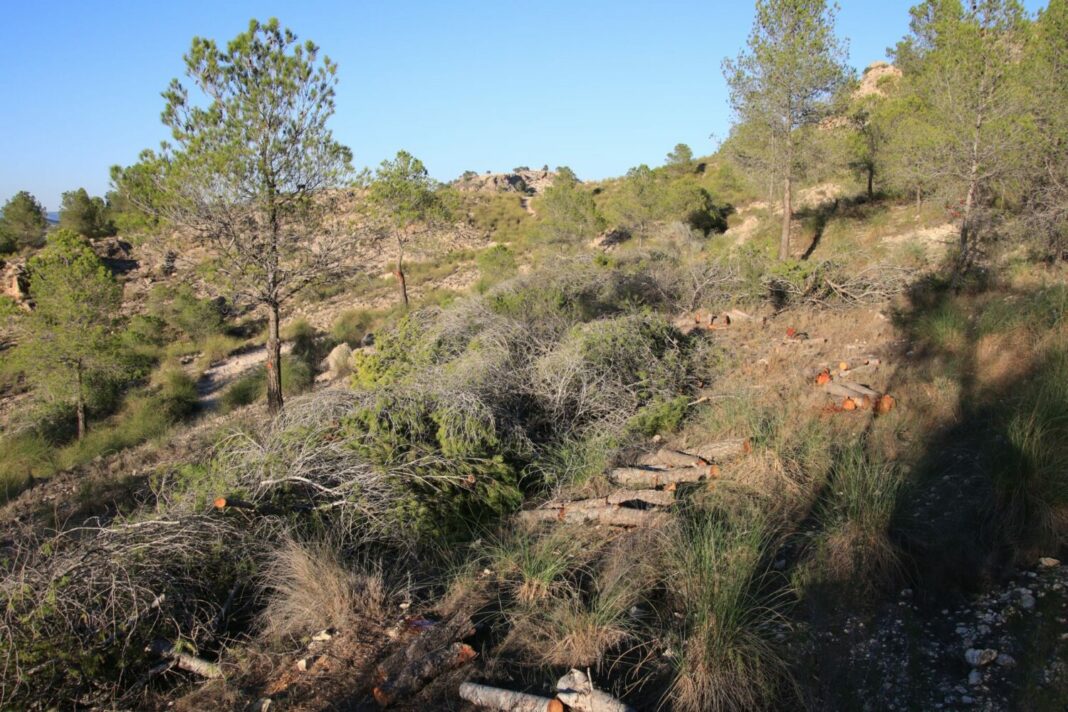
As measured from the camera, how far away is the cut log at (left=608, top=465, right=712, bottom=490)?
4992 mm

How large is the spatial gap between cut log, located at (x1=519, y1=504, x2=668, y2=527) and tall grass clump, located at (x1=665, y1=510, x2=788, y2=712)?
0.65m

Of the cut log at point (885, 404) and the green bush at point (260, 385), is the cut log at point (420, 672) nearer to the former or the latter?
the cut log at point (885, 404)

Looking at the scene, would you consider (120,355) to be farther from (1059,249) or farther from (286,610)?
(1059,249)

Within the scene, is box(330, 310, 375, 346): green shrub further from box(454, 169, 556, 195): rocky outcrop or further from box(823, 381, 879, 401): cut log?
box(454, 169, 556, 195): rocky outcrop

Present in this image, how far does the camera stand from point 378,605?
3.69 m

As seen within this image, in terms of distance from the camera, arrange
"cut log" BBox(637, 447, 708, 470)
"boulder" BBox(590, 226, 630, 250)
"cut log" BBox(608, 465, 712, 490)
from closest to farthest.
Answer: "cut log" BBox(608, 465, 712, 490)
"cut log" BBox(637, 447, 708, 470)
"boulder" BBox(590, 226, 630, 250)

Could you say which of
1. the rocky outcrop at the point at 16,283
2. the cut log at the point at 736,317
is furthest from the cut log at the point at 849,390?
the rocky outcrop at the point at 16,283

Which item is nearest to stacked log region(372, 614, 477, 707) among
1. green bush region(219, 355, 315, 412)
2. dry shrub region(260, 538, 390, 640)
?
dry shrub region(260, 538, 390, 640)

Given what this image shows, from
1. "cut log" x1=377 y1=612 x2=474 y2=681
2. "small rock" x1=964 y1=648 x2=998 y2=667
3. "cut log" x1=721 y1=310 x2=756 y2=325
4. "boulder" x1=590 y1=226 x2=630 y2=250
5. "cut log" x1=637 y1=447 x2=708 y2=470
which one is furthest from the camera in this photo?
"boulder" x1=590 y1=226 x2=630 y2=250

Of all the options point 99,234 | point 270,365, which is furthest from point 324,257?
point 99,234

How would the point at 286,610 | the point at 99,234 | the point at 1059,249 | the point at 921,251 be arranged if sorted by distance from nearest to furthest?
the point at 286,610
the point at 1059,249
the point at 921,251
the point at 99,234

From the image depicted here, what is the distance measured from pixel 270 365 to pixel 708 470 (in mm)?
8370

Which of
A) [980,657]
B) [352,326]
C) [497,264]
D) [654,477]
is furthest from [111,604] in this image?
[497,264]

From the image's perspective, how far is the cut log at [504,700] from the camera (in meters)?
2.69
